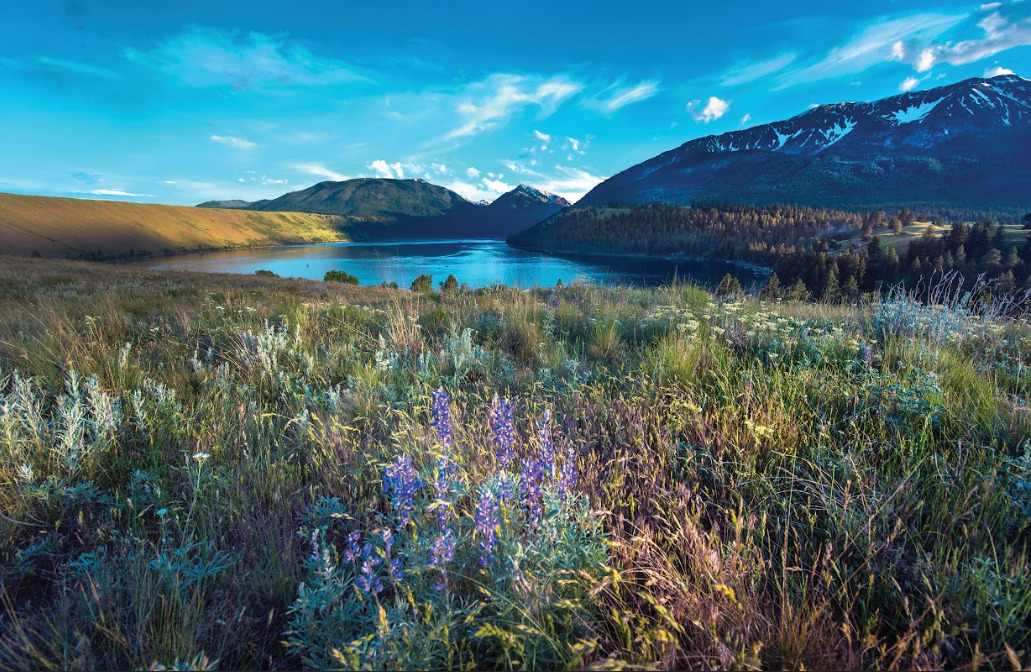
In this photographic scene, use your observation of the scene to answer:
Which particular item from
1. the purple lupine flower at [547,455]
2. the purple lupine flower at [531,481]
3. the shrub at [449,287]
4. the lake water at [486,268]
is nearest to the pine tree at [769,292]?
the lake water at [486,268]

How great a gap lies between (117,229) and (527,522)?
178795 mm

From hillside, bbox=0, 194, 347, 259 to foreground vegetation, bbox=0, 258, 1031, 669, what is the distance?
115568mm

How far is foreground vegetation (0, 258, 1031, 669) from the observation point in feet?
4.08

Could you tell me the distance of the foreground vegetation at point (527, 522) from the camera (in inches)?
48.9

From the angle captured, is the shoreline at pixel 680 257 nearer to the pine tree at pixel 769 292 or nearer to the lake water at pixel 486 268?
the lake water at pixel 486 268

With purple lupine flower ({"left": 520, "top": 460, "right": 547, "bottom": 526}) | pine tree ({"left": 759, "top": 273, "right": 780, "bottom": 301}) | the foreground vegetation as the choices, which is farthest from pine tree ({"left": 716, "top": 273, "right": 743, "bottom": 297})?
purple lupine flower ({"left": 520, "top": 460, "right": 547, "bottom": 526})

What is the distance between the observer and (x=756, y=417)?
2365mm

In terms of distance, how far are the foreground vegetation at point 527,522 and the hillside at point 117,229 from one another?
11557 centimetres

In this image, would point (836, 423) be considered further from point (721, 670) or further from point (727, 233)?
point (727, 233)

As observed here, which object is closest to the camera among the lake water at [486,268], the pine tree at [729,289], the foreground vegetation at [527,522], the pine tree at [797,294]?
the foreground vegetation at [527,522]

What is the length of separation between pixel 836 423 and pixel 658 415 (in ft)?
3.27

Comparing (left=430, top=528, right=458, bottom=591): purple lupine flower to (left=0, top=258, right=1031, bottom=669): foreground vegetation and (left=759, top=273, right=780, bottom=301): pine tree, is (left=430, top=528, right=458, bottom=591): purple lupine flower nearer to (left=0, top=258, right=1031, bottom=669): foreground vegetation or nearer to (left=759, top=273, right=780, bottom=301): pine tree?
(left=0, top=258, right=1031, bottom=669): foreground vegetation

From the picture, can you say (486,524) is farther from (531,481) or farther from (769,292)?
(769,292)

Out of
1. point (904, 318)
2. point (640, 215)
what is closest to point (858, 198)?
point (640, 215)
